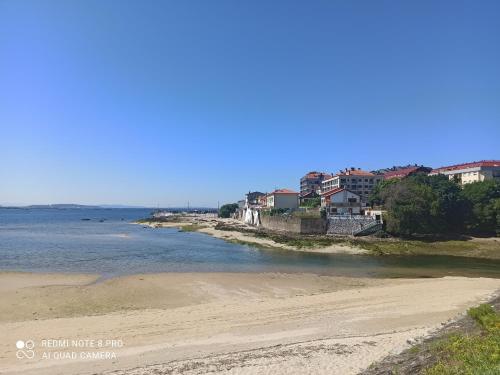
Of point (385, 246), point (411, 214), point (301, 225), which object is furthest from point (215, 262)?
point (411, 214)

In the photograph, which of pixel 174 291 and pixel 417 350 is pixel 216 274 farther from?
pixel 417 350

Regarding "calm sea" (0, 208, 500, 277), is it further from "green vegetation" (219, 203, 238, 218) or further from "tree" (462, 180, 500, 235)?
"green vegetation" (219, 203, 238, 218)

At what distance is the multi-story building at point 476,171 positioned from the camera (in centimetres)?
9575

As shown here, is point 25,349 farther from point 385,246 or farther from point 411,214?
point 411,214

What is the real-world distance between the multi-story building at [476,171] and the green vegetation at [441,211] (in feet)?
95.3

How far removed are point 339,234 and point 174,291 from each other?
45927 mm

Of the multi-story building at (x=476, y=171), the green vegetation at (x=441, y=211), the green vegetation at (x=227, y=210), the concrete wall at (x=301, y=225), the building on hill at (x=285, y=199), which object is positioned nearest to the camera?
the green vegetation at (x=441, y=211)

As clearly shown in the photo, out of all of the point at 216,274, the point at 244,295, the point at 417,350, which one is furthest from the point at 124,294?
the point at 417,350

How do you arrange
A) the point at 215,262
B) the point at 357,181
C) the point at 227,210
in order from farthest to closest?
the point at 227,210 < the point at 357,181 < the point at 215,262

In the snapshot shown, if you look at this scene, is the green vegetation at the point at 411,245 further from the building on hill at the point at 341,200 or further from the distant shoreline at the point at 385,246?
the building on hill at the point at 341,200

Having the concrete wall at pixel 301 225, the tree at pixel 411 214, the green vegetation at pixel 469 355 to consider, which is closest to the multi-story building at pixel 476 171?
the tree at pixel 411 214

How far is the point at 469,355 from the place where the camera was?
9875 mm

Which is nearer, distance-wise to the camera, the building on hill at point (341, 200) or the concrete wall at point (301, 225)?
the concrete wall at point (301, 225)

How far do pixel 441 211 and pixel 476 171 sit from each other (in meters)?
41.6
